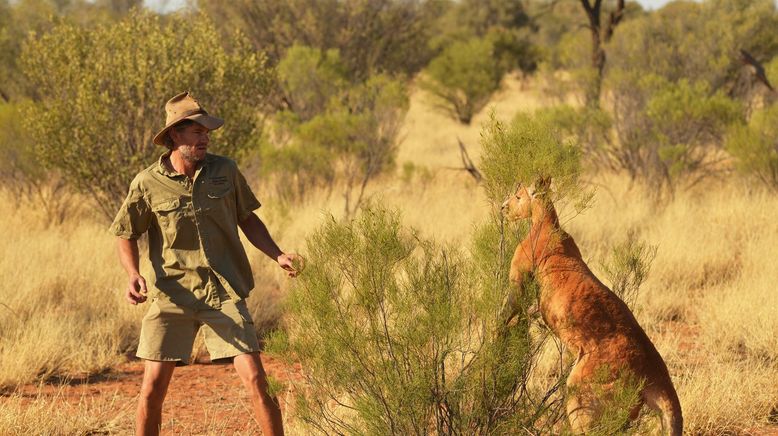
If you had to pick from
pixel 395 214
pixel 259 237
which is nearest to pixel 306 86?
pixel 259 237

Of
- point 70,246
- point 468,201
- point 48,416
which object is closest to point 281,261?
point 48,416

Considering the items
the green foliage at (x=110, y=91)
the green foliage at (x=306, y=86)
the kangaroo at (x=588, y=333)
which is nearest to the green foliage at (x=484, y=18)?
the green foliage at (x=306, y=86)

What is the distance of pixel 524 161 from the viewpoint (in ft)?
12.3

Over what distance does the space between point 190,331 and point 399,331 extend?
989 millimetres

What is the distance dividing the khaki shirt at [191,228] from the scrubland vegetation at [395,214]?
0.46m

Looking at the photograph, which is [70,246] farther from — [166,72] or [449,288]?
[449,288]

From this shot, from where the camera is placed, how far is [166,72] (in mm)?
9945

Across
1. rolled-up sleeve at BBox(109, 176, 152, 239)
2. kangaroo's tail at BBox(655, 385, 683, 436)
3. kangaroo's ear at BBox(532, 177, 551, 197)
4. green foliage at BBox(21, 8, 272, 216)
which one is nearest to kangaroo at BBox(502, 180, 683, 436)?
kangaroo's tail at BBox(655, 385, 683, 436)

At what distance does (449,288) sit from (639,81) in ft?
38.8

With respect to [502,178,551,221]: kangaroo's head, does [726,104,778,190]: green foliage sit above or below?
below

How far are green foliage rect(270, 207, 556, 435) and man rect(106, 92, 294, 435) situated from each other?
363mm

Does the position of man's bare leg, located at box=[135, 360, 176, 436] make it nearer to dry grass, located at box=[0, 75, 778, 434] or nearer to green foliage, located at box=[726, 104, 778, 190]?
dry grass, located at box=[0, 75, 778, 434]

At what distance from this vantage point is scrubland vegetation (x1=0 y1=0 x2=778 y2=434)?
379cm

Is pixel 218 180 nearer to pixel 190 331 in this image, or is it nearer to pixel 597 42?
pixel 190 331
